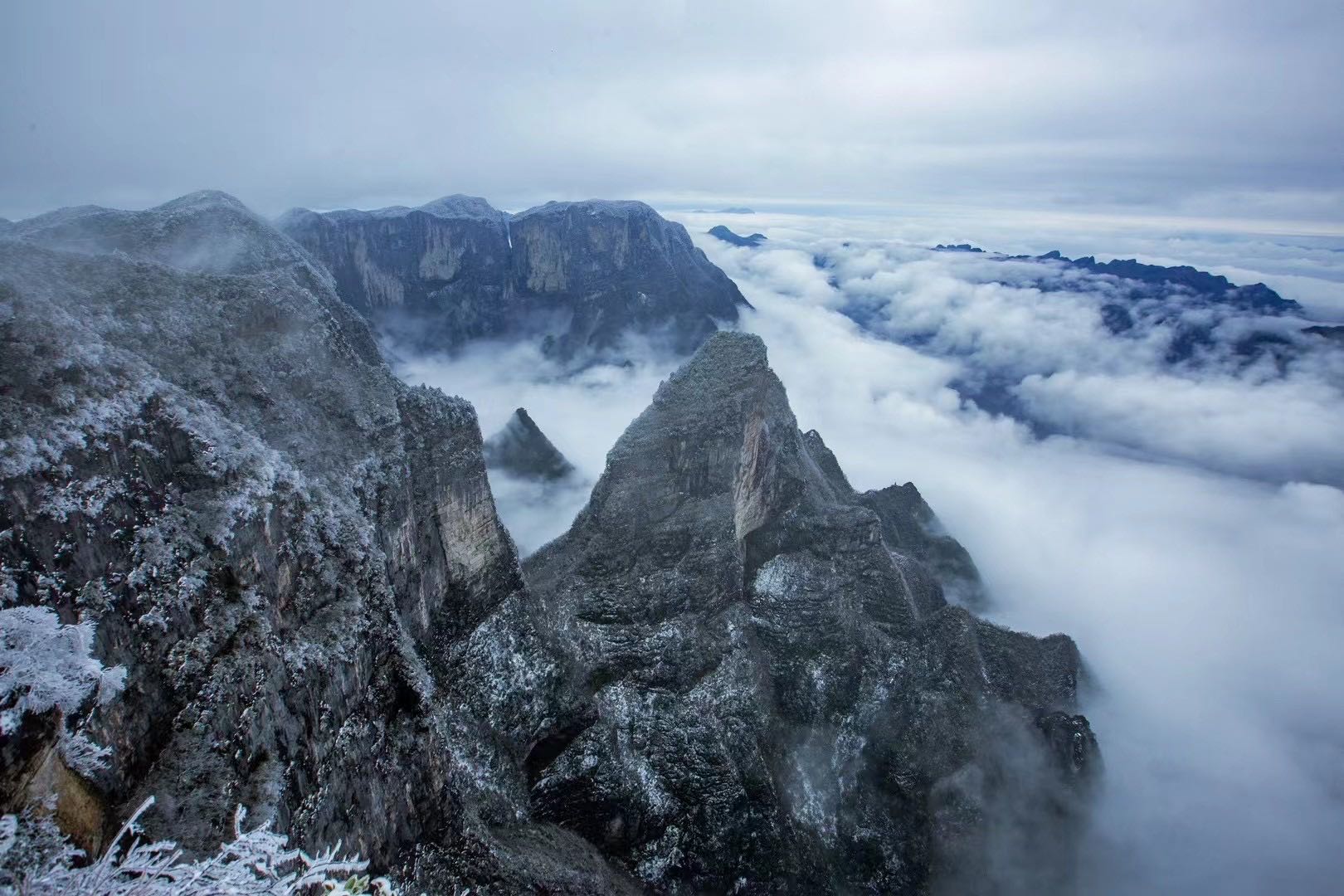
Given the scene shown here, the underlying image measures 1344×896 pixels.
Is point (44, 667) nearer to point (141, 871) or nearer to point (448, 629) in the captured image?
point (141, 871)

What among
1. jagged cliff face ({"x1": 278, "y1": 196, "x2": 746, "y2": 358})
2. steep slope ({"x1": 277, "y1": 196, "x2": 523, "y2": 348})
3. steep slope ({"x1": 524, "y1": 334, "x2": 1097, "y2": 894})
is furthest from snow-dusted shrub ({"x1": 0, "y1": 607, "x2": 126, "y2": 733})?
jagged cliff face ({"x1": 278, "y1": 196, "x2": 746, "y2": 358})

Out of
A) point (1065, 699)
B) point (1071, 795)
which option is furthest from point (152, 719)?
point (1065, 699)

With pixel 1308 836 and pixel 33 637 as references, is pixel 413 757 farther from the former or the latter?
pixel 1308 836

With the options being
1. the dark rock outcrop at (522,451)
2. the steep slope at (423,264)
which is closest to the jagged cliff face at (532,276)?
the steep slope at (423,264)

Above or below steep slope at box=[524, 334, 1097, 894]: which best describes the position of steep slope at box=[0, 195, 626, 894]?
above

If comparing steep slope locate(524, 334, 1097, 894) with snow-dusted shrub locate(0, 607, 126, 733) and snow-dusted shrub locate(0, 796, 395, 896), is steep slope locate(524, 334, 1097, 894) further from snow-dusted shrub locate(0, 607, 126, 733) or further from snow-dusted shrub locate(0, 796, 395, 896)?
snow-dusted shrub locate(0, 796, 395, 896)

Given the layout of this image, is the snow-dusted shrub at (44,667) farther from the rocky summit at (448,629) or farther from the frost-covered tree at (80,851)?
the rocky summit at (448,629)
